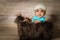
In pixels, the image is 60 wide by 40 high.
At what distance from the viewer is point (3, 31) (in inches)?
49.3

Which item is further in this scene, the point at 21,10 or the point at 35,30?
the point at 21,10

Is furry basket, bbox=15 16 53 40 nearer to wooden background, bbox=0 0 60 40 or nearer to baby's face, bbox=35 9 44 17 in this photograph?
baby's face, bbox=35 9 44 17

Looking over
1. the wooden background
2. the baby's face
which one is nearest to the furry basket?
the baby's face

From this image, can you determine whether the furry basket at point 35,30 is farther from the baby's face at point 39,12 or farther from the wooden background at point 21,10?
the wooden background at point 21,10

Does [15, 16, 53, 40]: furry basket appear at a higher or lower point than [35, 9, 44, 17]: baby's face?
lower

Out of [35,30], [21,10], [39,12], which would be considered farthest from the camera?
[21,10]

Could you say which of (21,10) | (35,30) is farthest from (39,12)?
(21,10)

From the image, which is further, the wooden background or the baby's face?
the wooden background

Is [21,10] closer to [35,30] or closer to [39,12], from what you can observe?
[39,12]

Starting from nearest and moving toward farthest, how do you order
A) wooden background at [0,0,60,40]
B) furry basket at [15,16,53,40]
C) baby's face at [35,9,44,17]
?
furry basket at [15,16,53,40] < baby's face at [35,9,44,17] < wooden background at [0,0,60,40]

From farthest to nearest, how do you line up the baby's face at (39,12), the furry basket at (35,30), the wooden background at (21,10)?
the wooden background at (21,10)
the baby's face at (39,12)
the furry basket at (35,30)

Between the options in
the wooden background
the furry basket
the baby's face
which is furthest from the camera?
the wooden background

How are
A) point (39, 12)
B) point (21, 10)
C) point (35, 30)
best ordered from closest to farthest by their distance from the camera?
point (35, 30) → point (39, 12) → point (21, 10)

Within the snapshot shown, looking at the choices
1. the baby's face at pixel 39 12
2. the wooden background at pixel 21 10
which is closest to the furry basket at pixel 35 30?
the baby's face at pixel 39 12
